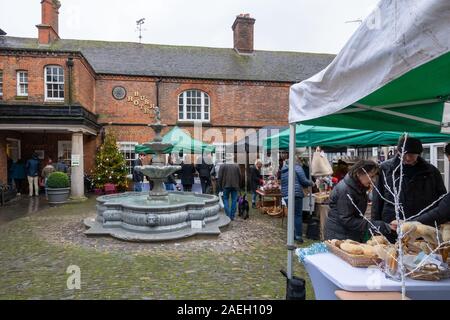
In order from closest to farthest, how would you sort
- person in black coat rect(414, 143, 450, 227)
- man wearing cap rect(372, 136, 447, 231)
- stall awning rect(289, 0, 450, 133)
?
stall awning rect(289, 0, 450, 133), person in black coat rect(414, 143, 450, 227), man wearing cap rect(372, 136, 447, 231)

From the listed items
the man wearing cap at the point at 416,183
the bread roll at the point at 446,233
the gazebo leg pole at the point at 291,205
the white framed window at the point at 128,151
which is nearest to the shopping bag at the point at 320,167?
the man wearing cap at the point at 416,183

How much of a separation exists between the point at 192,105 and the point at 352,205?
59.2ft

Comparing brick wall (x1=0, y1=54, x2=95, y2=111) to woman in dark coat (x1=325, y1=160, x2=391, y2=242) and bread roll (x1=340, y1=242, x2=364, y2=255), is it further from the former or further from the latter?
bread roll (x1=340, y1=242, x2=364, y2=255)

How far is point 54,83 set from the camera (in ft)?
53.1

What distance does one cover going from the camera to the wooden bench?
2162 millimetres

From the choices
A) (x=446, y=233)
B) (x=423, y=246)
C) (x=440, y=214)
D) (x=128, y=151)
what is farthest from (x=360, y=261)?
(x=128, y=151)

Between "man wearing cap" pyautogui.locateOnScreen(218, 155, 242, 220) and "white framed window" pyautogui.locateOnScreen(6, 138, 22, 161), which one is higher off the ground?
"white framed window" pyautogui.locateOnScreen(6, 138, 22, 161)

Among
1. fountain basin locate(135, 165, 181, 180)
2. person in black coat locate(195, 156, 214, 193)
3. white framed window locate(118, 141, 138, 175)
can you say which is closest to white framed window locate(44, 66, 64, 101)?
white framed window locate(118, 141, 138, 175)

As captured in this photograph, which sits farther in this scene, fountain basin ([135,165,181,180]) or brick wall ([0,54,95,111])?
brick wall ([0,54,95,111])

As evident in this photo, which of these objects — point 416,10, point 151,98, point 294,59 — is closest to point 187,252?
point 416,10

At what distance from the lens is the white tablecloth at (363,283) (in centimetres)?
228

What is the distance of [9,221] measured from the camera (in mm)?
10008

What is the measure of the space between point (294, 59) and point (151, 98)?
38.1 feet

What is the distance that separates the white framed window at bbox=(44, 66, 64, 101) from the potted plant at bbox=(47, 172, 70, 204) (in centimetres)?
481
